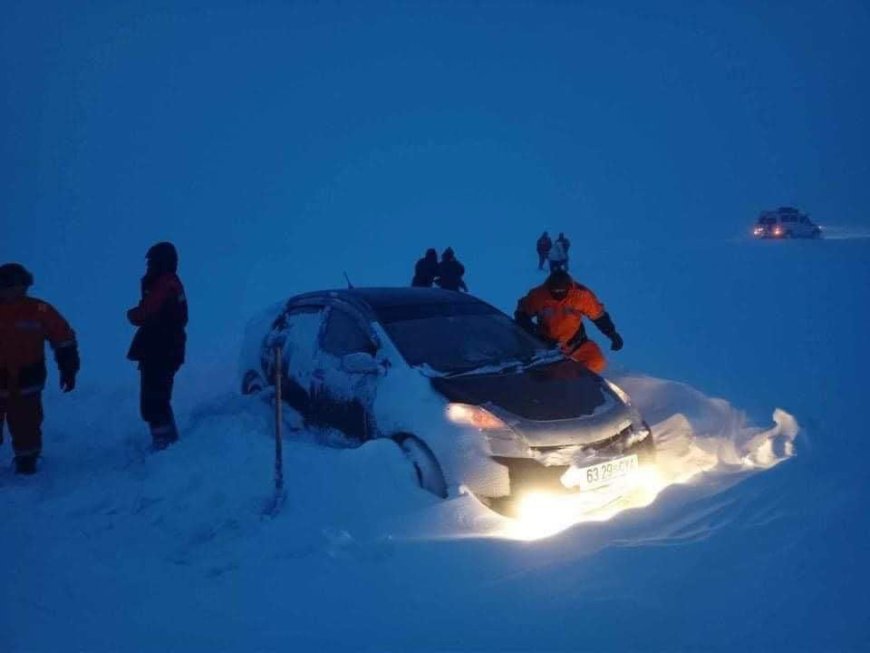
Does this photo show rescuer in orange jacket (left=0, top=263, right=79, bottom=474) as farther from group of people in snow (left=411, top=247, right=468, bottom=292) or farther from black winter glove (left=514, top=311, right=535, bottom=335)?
group of people in snow (left=411, top=247, right=468, bottom=292)

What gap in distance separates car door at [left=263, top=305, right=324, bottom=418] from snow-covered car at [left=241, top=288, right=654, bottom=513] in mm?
12

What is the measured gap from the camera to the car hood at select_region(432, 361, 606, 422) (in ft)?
15.5

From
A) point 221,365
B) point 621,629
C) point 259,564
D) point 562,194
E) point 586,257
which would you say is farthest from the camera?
point 562,194

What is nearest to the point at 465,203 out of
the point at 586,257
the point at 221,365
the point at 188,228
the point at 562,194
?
the point at 562,194

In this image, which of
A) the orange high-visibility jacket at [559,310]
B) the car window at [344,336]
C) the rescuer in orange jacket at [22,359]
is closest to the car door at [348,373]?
the car window at [344,336]

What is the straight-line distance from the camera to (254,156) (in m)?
137

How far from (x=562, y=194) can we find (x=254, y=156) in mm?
63852

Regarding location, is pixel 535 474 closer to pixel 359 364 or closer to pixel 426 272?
pixel 359 364

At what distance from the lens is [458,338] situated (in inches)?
223

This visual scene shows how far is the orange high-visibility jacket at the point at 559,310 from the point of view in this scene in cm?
685

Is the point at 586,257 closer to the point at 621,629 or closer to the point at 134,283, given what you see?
the point at 134,283

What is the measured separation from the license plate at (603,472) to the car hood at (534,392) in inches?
14.1

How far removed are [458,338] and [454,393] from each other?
92cm

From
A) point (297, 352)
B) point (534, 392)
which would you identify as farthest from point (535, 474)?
point (297, 352)
